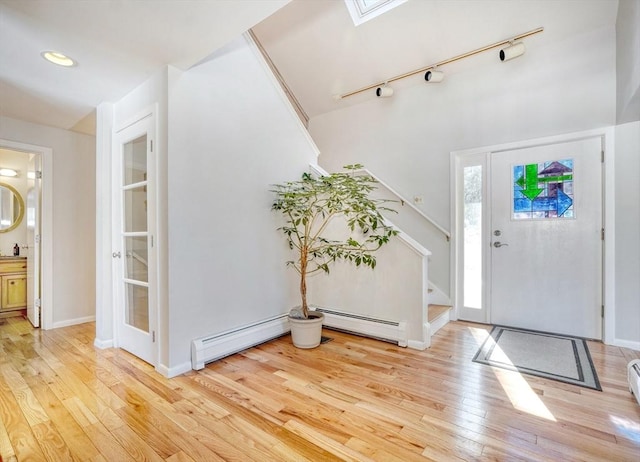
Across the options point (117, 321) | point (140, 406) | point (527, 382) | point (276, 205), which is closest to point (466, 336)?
point (527, 382)

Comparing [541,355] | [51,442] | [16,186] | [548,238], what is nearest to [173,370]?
[51,442]

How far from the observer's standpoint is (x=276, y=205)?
3.01 m

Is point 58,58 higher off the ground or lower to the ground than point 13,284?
higher

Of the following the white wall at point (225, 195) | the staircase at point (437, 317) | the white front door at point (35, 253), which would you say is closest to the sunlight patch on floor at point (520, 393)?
the staircase at point (437, 317)

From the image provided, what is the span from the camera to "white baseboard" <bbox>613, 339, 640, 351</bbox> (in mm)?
2686

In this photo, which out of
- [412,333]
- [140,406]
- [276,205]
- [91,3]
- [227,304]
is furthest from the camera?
[276,205]

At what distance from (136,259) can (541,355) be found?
3.54m

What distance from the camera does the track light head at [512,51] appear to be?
2.98 meters

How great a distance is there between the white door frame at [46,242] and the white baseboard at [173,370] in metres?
2.11

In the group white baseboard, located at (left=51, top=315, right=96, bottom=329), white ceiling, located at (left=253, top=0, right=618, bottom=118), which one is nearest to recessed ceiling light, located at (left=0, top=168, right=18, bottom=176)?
white baseboard, located at (left=51, top=315, right=96, bottom=329)

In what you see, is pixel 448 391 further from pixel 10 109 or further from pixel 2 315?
pixel 2 315

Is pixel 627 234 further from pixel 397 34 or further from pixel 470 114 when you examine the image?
pixel 397 34

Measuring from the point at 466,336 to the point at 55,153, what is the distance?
4878mm

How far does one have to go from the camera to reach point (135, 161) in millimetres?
2613
